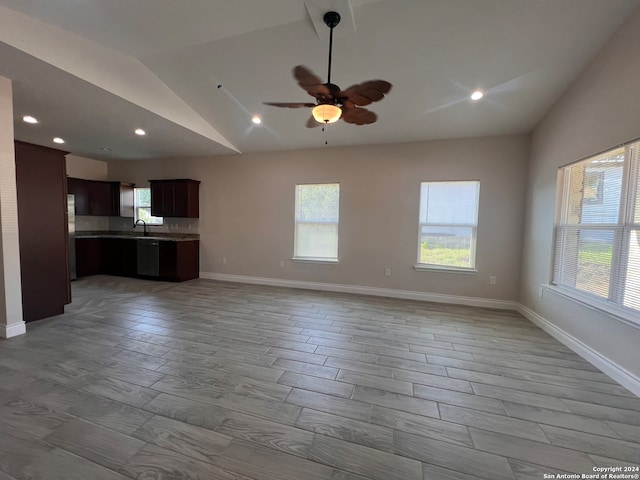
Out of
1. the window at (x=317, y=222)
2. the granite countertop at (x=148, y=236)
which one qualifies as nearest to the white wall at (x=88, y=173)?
the granite countertop at (x=148, y=236)

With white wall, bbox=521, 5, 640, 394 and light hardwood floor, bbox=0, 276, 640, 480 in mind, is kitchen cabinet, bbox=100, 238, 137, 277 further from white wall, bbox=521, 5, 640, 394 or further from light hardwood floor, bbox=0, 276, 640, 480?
white wall, bbox=521, 5, 640, 394

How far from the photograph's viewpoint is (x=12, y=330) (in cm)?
271

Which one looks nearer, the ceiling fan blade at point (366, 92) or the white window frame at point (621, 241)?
the ceiling fan blade at point (366, 92)

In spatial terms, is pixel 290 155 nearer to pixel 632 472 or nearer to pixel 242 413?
pixel 242 413

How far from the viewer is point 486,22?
2301 mm

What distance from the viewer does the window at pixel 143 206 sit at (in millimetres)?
6160

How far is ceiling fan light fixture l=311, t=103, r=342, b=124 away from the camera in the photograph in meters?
2.05

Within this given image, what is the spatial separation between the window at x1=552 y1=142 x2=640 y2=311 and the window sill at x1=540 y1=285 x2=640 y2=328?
3cm

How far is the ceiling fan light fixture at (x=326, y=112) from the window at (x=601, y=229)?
8.25ft

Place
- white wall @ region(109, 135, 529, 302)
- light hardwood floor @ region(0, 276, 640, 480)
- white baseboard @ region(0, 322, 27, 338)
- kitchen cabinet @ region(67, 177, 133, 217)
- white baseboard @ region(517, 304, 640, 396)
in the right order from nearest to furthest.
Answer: light hardwood floor @ region(0, 276, 640, 480), white baseboard @ region(517, 304, 640, 396), white baseboard @ region(0, 322, 27, 338), white wall @ region(109, 135, 529, 302), kitchen cabinet @ region(67, 177, 133, 217)

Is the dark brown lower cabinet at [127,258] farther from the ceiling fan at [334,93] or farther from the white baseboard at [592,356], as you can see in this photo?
the white baseboard at [592,356]

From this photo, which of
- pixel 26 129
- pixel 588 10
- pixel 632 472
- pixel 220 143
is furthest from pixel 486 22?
pixel 26 129

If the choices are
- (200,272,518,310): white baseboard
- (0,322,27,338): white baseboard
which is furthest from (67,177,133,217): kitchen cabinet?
(0,322,27,338): white baseboard

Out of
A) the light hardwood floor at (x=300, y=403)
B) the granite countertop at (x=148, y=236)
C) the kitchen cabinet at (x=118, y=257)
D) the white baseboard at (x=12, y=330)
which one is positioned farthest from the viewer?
the kitchen cabinet at (x=118, y=257)
